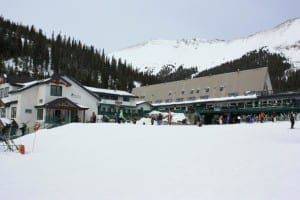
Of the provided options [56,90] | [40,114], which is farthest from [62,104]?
[40,114]

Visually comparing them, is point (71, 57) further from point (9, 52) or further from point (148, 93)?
point (148, 93)

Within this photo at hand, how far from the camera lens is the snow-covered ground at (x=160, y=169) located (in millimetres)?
9641

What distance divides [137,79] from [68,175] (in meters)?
111

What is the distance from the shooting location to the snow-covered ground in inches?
380

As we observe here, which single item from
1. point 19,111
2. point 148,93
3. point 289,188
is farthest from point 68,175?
point 148,93

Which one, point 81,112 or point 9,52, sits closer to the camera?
point 81,112

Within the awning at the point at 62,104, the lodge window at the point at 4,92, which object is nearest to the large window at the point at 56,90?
the awning at the point at 62,104

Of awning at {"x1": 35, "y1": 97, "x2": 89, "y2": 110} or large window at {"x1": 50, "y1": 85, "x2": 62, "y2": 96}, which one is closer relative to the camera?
awning at {"x1": 35, "y1": 97, "x2": 89, "y2": 110}

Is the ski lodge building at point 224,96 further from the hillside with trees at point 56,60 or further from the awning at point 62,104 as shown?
the hillside with trees at point 56,60

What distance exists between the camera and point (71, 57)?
123 m

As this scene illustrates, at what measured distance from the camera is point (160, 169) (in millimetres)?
12445

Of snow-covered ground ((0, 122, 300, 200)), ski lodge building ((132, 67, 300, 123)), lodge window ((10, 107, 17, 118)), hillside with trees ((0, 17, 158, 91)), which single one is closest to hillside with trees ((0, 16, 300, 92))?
hillside with trees ((0, 17, 158, 91))

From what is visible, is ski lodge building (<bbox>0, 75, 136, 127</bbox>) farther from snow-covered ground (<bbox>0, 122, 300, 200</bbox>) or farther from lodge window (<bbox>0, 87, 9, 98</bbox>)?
snow-covered ground (<bbox>0, 122, 300, 200</bbox>)

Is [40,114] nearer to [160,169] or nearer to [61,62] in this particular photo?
[160,169]
